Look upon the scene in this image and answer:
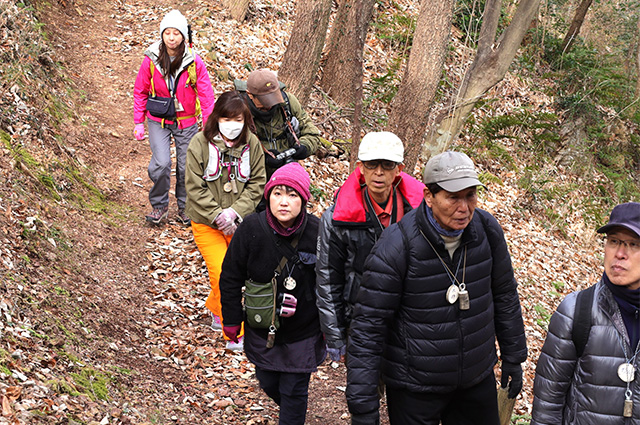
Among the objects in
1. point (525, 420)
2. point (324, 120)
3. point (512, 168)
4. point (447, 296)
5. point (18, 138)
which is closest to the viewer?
point (447, 296)

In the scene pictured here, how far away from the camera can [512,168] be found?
15.0m

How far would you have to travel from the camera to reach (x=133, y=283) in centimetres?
700

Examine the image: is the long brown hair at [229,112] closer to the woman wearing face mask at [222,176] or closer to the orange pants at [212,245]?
the woman wearing face mask at [222,176]

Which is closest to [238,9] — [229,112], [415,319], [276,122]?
[276,122]

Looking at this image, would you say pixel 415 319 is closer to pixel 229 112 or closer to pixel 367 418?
pixel 367 418

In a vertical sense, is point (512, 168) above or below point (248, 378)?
above

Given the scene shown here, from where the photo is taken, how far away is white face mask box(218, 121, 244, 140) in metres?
5.59

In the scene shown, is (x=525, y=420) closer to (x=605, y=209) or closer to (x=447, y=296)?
(x=447, y=296)

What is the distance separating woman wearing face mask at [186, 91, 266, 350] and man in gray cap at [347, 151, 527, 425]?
2360 millimetres

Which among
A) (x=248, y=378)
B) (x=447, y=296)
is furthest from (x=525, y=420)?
(x=447, y=296)

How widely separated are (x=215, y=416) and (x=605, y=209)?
13746 millimetres

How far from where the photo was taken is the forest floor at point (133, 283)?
15.4 feet

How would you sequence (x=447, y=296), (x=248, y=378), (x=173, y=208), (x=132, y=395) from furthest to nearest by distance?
(x=173, y=208) → (x=248, y=378) → (x=132, y=395) → (x=447, y=296)

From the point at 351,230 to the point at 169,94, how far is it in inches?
180
